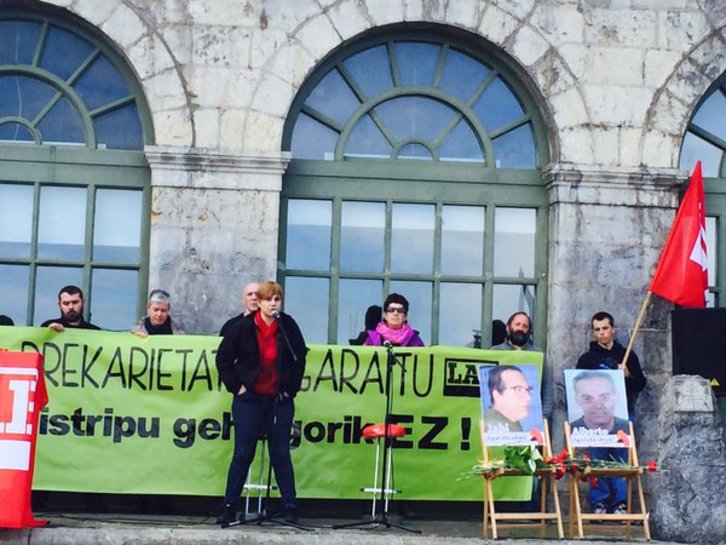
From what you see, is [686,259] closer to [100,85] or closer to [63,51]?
[100,85]

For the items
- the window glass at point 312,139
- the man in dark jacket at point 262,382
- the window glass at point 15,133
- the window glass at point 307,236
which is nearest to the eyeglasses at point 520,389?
the man in dark jacket at point 262,382

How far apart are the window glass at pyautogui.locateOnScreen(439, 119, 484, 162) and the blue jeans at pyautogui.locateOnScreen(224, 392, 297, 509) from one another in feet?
11.6

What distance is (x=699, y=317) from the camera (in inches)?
534

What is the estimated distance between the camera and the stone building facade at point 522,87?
13.7m

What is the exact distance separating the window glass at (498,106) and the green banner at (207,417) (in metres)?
2.49

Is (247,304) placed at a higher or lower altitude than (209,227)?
lower

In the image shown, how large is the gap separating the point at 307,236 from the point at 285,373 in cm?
263

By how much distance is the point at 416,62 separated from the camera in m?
14.3

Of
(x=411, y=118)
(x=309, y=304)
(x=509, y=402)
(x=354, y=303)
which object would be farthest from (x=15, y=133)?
(x=509, y=402)

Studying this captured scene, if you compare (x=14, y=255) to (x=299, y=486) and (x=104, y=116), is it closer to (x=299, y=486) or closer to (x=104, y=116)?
(x=104, y=116)

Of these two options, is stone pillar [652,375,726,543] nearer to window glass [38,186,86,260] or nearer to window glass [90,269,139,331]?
window glass [90,269,139,331]

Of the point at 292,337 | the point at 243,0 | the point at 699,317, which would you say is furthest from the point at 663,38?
the point at 292,337

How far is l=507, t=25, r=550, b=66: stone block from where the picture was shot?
14.1 metres

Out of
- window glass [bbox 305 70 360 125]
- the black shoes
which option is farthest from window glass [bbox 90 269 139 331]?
the black shoes
